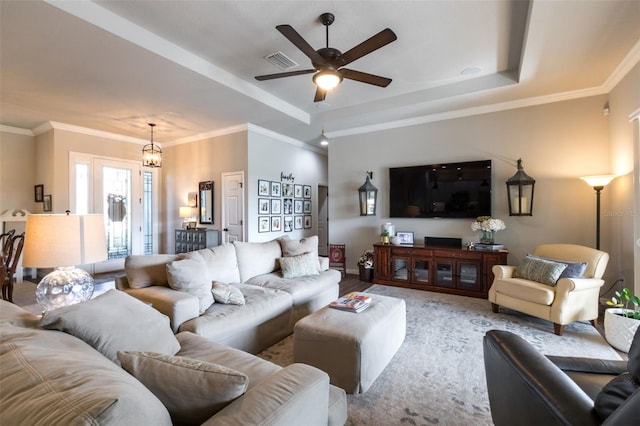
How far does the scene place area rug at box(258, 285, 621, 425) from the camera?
6.11 feet

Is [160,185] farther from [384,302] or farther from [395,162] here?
[384,302]

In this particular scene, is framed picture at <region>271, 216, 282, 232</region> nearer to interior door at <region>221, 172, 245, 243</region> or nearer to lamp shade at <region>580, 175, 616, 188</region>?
interior door at <region>221, 172, 245, 243</region>

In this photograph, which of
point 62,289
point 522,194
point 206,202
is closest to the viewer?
point 62,289

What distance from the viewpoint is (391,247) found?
4.96 m

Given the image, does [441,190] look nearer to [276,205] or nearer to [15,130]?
[276,205]

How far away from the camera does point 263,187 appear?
19.9ft

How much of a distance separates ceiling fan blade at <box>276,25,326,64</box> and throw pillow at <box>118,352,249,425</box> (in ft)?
7.85

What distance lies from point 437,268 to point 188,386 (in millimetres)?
4316

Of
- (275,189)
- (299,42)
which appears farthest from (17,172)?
(299,42)

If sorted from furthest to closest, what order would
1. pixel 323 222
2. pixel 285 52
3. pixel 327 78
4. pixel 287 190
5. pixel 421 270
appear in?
1. pixel 323 222
2. pixel 287 190
3. pixel 421 270
4. pixel 285 52
5. pixel 327 78

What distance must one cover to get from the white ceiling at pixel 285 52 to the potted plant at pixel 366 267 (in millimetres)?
2528

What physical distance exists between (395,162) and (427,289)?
2340 mm

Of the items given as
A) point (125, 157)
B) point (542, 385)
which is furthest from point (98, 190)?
point (542, 385)

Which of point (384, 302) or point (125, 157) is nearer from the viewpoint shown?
point (384, 302)
